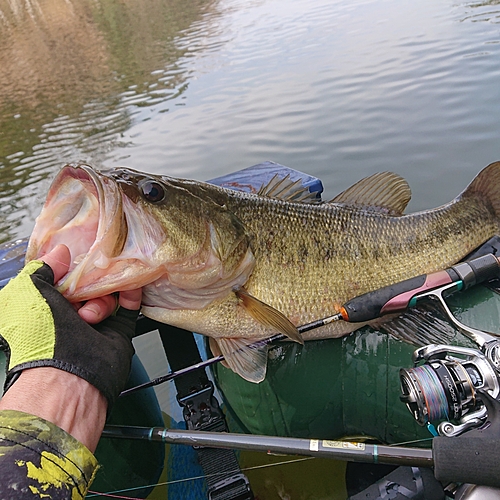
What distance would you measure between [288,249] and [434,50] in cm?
937

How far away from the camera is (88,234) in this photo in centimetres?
166

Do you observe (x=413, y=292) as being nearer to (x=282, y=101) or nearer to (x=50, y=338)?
(x=50, y=338)

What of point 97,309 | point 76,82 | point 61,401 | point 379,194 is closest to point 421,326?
point 379,194

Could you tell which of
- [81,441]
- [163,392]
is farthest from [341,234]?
[163,392]

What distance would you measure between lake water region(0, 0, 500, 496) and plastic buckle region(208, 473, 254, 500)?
163 cm

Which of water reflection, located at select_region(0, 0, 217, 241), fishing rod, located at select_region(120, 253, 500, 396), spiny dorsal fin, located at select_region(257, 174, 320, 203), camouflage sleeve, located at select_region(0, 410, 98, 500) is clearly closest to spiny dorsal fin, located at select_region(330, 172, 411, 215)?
spiny dorsal fin, located at select_region(257, 174, 320, 203)

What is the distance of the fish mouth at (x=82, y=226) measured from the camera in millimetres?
1562

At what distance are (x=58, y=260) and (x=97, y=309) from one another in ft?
0.72

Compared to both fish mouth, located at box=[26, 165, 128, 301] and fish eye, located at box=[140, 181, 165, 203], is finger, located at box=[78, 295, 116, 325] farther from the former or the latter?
fish eye, located at box=[140, 181, 165, 203]

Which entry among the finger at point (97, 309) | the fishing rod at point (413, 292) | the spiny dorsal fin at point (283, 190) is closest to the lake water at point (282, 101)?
the spiny dorsal fin at point (283, 190)

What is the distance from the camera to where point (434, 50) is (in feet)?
31.3

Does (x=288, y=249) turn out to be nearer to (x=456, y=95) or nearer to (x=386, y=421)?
(x=386, y=421)

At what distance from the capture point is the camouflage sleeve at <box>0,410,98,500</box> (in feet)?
3.20

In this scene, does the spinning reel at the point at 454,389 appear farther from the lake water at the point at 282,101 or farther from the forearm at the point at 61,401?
the lake water at the point at 282,101
